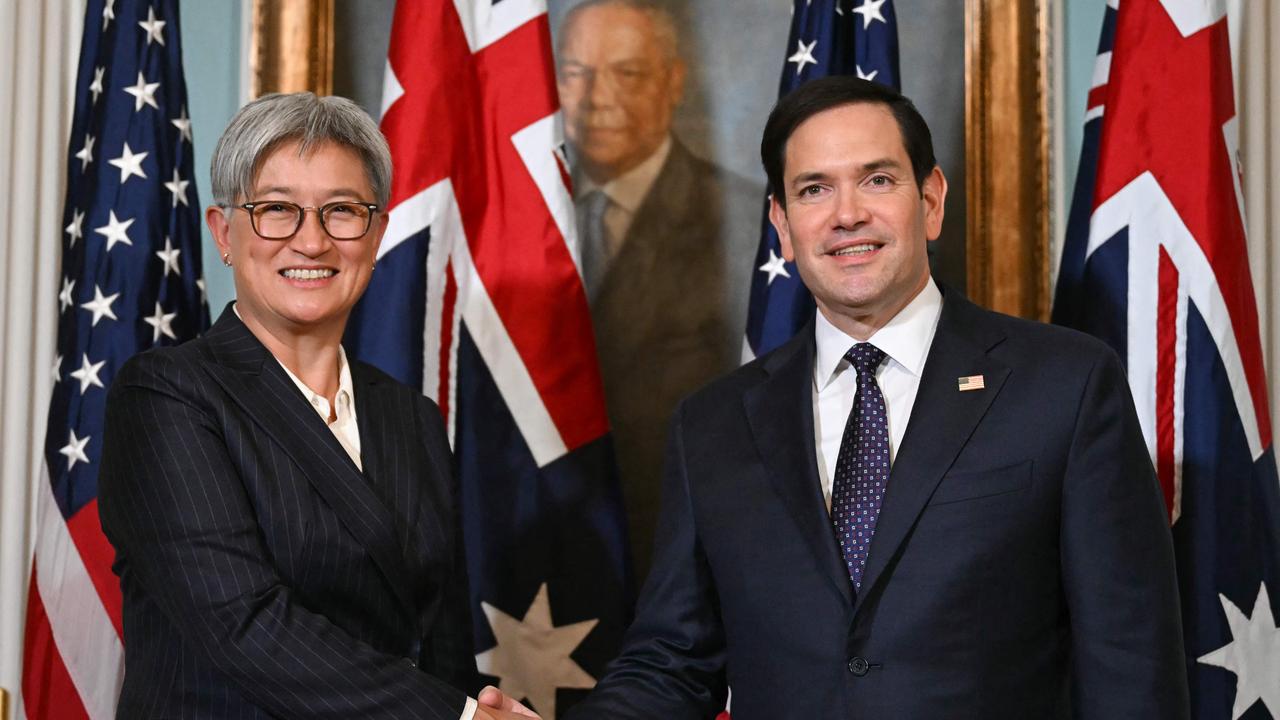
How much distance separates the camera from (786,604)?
7.07 ft

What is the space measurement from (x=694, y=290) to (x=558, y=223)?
19.9 inches

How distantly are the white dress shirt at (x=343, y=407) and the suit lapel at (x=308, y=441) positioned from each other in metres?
0.04

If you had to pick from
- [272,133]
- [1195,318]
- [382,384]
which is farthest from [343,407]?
[1195,318]

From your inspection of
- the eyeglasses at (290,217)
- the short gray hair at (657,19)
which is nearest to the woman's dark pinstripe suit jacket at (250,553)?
the eyeglasses at (290,217)

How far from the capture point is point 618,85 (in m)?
3.67

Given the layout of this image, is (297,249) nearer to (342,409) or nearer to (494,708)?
(342,409)

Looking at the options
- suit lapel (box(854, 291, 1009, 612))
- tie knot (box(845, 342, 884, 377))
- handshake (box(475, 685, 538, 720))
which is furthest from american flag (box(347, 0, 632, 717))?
suit lapel (box(854, 291, 1009, 612))

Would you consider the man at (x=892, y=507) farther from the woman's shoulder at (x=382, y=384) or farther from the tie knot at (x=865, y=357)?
the woman's shoulder at (x=382, y=384)

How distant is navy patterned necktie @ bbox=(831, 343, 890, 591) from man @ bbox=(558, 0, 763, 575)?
143 cm

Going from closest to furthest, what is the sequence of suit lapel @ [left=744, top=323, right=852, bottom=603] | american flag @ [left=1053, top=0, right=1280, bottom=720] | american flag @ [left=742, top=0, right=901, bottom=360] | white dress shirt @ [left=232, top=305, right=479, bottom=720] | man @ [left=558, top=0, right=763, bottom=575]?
suit lapel @ [left=744, top=323, right=852, bottom=603] < white dress shirt @ [left=232, top=305, right=479, bottom=720] < american flag @ [left=1053, top=0, right=1280, bottom=720] < american flag @ [left=742, top=0, right=901, bottom=360] < man @ [left=558, top=0, right=763, bottom=575]

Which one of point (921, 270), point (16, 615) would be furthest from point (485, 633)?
point (921, 270)

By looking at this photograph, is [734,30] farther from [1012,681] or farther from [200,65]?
[1012,681]

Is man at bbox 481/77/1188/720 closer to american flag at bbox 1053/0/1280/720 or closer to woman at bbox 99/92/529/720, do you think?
woman at bbox 99/92/529/720

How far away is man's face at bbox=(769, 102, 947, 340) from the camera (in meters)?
2.27
